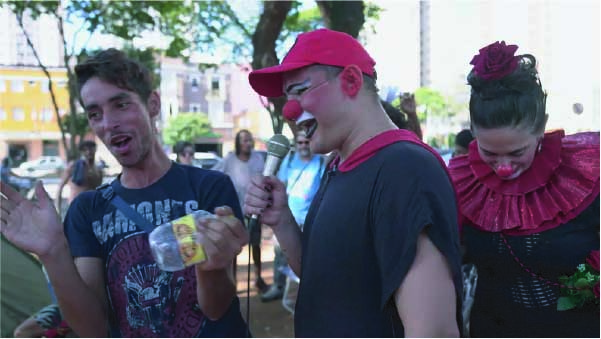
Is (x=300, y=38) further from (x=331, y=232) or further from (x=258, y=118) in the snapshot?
(x=258, y=118)

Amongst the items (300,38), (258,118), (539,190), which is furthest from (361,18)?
(258,118)

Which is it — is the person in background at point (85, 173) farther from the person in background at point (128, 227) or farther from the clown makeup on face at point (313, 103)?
the clown makeup on face at point (313, 103)

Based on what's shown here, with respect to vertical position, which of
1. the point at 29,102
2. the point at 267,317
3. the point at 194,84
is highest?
the point at 194,84

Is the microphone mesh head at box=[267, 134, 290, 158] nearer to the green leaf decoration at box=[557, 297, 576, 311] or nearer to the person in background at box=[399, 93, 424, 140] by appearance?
the green leaf decoration at box=[557, 297, 576, 311]

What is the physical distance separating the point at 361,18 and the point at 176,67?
4334 cm

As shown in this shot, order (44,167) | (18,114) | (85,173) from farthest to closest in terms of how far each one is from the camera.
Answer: (18,114), (44,167), (85,173)

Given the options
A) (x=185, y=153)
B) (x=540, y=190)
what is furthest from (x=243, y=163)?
(x=540, y=190)

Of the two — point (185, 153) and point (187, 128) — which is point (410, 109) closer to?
point (185, 153)

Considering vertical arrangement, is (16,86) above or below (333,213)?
above

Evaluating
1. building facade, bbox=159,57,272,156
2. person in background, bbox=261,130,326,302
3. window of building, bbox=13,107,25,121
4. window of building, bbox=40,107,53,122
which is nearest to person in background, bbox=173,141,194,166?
person in background, bbox=261,130,326,302

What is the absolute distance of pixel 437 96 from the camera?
61.0m

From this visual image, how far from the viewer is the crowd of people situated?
1.35m

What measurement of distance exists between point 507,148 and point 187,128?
48795mm

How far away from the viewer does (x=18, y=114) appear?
36562mm
